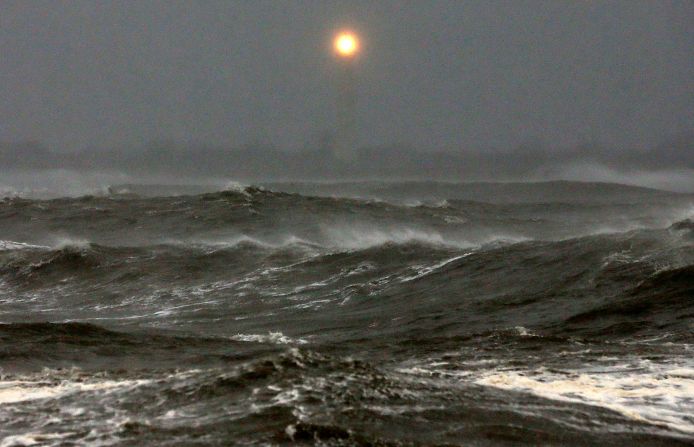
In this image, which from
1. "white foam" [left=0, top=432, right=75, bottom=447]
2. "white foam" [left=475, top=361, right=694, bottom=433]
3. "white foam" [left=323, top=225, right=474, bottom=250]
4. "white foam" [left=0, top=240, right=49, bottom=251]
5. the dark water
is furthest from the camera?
"white foam" [left=323, top=225, right=474, bottom=250]

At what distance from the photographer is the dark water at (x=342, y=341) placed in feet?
26.2

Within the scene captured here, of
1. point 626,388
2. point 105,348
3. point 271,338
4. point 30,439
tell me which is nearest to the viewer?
point 30,439

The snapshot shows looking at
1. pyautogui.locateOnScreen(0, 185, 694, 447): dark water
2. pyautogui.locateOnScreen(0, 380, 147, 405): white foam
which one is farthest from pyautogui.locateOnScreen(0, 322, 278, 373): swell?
pyautogui.locateOnScreen(0, 380, 147, 405): white foam

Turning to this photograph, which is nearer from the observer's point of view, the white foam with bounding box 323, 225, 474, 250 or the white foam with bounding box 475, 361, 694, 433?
the white foam with bounding box 475, 361, 694, 433

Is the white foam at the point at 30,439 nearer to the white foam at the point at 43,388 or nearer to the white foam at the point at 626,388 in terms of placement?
the white foam at the point at 43,388

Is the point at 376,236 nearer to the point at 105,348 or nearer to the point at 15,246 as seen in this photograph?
the point at 15,246

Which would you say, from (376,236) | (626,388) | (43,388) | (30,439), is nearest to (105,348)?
(43,388)

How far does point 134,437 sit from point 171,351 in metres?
5.19

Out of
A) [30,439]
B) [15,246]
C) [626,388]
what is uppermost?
[15,246]

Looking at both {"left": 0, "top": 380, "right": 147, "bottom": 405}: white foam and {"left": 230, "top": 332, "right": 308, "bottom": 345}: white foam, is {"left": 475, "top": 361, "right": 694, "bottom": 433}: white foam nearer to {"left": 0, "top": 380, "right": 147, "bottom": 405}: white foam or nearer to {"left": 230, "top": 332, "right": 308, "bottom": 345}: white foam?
{"left": 230, "top": 332, "right": 308, "bottom": 345}: white foam

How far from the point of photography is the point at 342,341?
45.3ft

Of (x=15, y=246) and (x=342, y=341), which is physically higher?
(x=15, y=246)

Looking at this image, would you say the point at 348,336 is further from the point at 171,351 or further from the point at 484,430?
the point at 484,430

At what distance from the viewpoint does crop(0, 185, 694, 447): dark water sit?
7.98 metres
